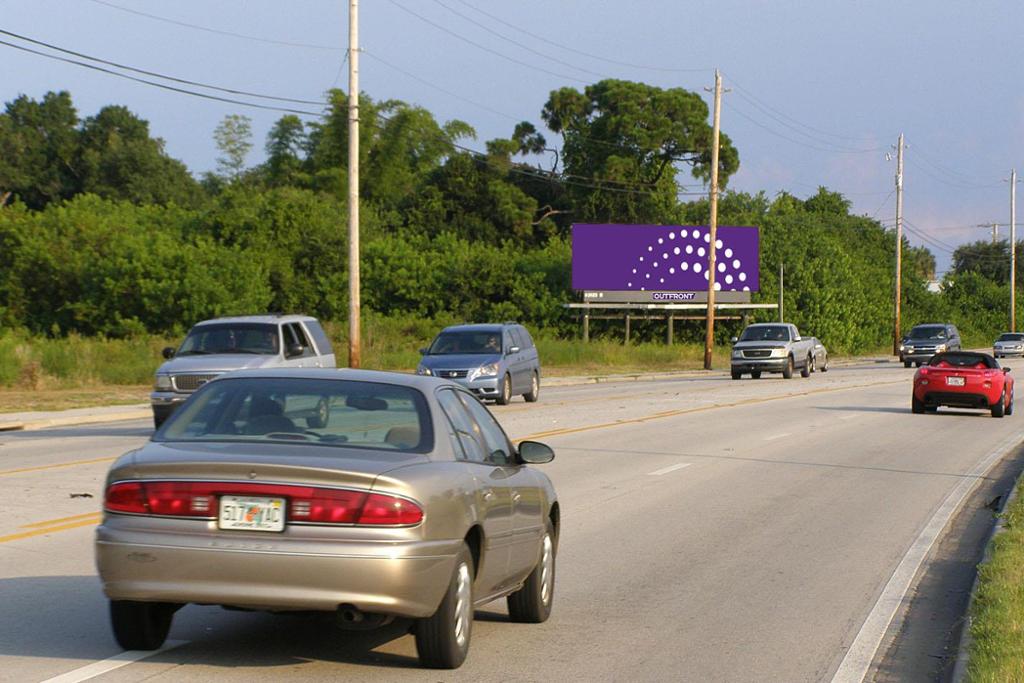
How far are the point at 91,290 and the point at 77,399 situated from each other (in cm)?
2579

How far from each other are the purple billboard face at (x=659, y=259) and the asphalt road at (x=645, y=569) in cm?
4319

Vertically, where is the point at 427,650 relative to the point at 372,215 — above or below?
below

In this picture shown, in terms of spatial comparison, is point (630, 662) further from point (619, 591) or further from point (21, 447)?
point (21, 447)

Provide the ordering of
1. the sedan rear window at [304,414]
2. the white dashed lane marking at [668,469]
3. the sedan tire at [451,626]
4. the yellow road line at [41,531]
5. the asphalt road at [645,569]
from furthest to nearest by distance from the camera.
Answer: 1. the white dashed lane marking at [668,469]
2. the yellow road line at [41,531]
3. the asphalt road at [645,569]
4. the sedan rear window at [304,414]
5. the sedan tire at [451,626]

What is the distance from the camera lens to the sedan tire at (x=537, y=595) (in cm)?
884

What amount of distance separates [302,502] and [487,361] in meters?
24.3

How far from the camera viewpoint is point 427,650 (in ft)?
24.3

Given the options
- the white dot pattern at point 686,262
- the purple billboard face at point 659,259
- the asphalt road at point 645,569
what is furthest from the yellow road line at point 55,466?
the white dot pattern at point 686,262

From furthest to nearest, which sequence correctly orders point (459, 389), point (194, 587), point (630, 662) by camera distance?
point (459, 389)
point (630, 662)
point (194, 587)

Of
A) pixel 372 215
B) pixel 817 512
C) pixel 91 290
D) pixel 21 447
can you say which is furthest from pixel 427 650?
pixel 372 215

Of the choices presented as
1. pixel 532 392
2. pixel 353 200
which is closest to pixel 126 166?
pixel 353 200

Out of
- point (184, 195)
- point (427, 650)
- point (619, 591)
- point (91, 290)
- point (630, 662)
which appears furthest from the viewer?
point (184, 195)

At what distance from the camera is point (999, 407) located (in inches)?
1226

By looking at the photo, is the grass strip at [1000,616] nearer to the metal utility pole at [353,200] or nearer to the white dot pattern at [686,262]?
the metal utility pole at [353,200]
